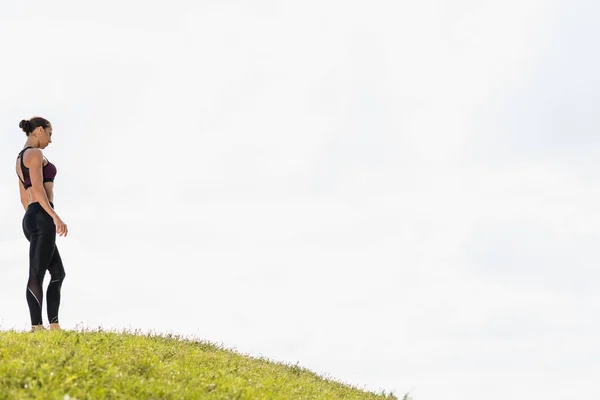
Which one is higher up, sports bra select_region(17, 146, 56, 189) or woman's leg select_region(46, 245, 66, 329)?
sports bra select_region(17, 146, 56, 189)

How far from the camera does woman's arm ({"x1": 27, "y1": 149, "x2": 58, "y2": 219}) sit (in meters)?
13.4

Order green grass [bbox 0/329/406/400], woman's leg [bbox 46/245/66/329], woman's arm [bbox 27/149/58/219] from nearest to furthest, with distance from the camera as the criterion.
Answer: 1. green grass [bbox 0/329/406/400]
2. woman's arm [bbox 27/149/58/219]
3. woman's leg [bbox 46/245/66/329]

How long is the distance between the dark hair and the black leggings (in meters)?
1.59

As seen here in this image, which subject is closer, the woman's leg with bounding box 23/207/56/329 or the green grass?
the green grass

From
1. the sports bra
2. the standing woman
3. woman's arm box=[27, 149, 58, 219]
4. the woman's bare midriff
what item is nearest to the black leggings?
the standing woman

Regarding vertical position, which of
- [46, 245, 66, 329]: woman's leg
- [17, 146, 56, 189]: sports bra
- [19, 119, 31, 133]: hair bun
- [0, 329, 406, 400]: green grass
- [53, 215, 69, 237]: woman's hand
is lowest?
[0, 329, 406, 400]: green grass

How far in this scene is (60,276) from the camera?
46.1ft

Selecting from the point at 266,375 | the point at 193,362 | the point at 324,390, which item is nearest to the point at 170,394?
the point at 193,362

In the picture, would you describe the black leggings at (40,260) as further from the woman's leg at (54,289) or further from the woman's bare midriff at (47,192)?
the woman's bare midriff at (47,192)

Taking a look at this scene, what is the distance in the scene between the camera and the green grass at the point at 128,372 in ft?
32.1

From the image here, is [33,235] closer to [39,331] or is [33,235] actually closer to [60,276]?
[60,276]

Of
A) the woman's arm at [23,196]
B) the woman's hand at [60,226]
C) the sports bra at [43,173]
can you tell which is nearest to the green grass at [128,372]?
the woman's hand at [60,226]

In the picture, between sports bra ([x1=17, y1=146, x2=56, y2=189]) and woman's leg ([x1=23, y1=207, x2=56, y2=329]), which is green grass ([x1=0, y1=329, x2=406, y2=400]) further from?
sports bra ([x1=17, y1=146, x2=56, y2=189])

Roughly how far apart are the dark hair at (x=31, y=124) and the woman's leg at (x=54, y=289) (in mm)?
2525
